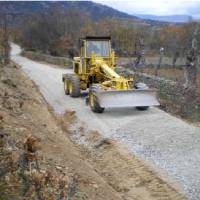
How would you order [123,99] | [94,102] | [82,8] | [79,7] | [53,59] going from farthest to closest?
[82,8] < [79,7] < [53,59] < [94,102] < [123,99]

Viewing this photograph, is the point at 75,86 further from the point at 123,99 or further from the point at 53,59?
the point at 53,59

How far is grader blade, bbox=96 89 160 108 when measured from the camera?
15.0m

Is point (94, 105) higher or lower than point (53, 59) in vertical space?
higher

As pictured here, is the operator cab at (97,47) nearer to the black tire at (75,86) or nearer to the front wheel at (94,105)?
the black tire at (75,86)

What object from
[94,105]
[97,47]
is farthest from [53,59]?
[94,105]

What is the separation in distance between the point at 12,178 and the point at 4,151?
1004 mm

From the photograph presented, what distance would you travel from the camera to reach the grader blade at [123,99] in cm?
1498

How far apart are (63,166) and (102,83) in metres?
7.11

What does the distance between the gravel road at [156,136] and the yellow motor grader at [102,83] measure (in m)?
0.39

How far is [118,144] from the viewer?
12.0 m

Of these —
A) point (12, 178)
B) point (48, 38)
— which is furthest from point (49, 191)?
point (48, 38)

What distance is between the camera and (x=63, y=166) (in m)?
9.55

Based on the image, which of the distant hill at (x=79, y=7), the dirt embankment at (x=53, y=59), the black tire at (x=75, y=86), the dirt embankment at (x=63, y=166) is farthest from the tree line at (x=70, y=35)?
the dirt embankment at (x=63, y=166)

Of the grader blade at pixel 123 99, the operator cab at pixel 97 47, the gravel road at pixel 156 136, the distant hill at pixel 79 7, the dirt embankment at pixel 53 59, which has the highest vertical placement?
the distant hill at pixel 79 7
